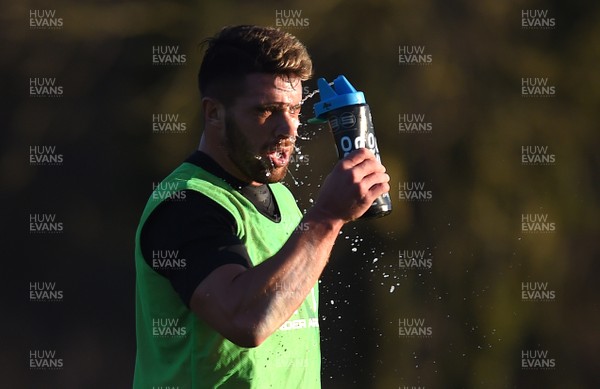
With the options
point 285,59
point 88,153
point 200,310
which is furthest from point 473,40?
point 200,310

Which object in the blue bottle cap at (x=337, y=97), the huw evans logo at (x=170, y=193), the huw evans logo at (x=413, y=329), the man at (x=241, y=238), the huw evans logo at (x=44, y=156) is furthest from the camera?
the huw evans logo at (x=44, y=156)

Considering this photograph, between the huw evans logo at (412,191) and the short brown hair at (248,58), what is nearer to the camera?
the short brown hair at (248,58)

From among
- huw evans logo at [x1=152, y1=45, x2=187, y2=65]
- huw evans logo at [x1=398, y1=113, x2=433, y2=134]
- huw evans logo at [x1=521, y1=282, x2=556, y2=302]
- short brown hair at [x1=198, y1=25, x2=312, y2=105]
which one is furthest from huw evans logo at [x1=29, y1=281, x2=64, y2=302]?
short brown hair at [x1=198, y1=25, x2=312, y2=105]

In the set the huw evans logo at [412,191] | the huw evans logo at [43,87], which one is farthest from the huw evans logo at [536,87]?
the huw evans logo at [43,87]

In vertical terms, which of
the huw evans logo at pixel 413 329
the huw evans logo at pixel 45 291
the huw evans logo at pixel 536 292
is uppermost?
the huw evans logo at pixel 45 291

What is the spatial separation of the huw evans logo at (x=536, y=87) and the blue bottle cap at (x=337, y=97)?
12.1ft

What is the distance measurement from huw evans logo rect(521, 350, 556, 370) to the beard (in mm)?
3766

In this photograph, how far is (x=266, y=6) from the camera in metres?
5.87

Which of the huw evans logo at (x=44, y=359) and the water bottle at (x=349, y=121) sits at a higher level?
the water bottle at (x=349, y=121)

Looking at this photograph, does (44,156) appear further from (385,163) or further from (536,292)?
(536,292)

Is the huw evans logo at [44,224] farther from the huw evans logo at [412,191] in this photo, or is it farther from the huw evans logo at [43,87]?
the huw evans logo at [412,191]

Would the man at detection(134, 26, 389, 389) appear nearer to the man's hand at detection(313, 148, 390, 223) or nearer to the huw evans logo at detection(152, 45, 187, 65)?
the man's hand at detection(313, 148, 390, 223)

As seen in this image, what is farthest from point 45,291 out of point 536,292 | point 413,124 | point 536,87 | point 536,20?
point 536,20

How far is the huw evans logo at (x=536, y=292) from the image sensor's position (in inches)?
235
